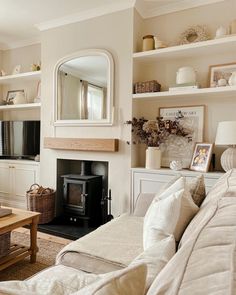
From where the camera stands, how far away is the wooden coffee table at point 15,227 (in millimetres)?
2182

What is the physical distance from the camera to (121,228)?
2.00 meters

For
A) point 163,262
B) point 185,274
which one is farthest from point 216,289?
point 163,262

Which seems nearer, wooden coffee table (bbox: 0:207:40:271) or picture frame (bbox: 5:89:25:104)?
wooden coffee table (bbox: 0:207:40:271)

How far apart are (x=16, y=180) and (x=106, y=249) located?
119 inches

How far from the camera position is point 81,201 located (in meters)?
3.44

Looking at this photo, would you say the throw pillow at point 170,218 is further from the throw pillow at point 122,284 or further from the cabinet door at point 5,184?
the cabinet door at point 5,184

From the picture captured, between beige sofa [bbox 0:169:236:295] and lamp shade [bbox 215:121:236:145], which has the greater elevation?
lamp shade [bbox 215:121:236:145]

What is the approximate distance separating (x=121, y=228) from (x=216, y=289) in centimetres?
157

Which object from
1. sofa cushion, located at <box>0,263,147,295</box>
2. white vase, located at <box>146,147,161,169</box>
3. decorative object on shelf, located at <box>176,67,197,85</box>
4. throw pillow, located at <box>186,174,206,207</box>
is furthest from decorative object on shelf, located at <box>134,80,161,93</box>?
sofa cushion, located at <box>0,263,147,295</box>

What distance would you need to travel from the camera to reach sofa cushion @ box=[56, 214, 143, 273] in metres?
1.49

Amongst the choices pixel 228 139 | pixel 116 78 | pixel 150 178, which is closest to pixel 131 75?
pixel 116 78

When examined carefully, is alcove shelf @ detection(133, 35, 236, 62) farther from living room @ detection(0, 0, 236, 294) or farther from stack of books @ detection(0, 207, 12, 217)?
stack of books @ detection(0, 207, 12, 217)

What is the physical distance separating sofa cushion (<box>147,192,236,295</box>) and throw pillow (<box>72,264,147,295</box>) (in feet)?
0.27

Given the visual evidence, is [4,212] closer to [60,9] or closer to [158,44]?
[158,44]
